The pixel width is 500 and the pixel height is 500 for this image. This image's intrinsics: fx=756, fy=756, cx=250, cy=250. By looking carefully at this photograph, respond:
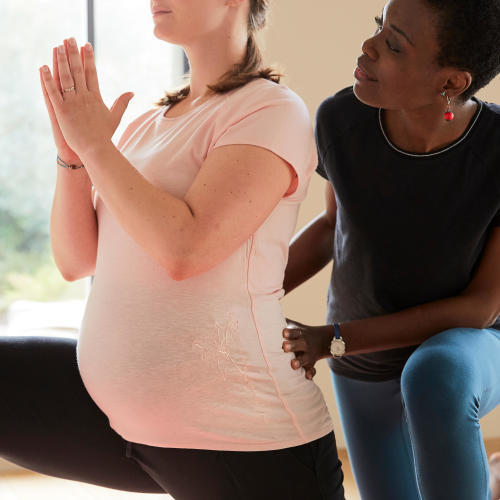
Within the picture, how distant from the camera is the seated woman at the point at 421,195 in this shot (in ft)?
4.53

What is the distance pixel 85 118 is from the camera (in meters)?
1.19

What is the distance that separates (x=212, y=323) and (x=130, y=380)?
167 millimetres

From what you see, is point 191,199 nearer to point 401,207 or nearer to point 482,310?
point 401,207

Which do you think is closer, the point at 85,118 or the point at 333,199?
the point at 85,118

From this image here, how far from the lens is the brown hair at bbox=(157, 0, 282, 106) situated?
4.38ft

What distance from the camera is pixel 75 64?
Result: 1231 millimetres

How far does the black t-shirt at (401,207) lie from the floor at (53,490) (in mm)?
1448

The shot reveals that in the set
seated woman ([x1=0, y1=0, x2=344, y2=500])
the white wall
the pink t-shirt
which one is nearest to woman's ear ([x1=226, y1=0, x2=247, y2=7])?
seated woman ([x1=0, y1=0, x2=344, y2=500])

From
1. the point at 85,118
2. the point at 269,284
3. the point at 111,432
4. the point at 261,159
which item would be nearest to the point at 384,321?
→ the point at 269,284

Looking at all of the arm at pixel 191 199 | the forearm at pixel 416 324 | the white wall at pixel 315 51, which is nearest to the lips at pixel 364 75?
the arm at pixel 191 199

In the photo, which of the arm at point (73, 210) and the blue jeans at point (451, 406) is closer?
the blue jeans at point (451, 406)

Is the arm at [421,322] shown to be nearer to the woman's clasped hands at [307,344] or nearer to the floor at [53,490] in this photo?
the woman's clasped hands at [307,344]

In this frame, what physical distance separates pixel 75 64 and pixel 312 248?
697 millimetres

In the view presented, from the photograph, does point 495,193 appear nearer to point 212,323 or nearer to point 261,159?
point 261,159
